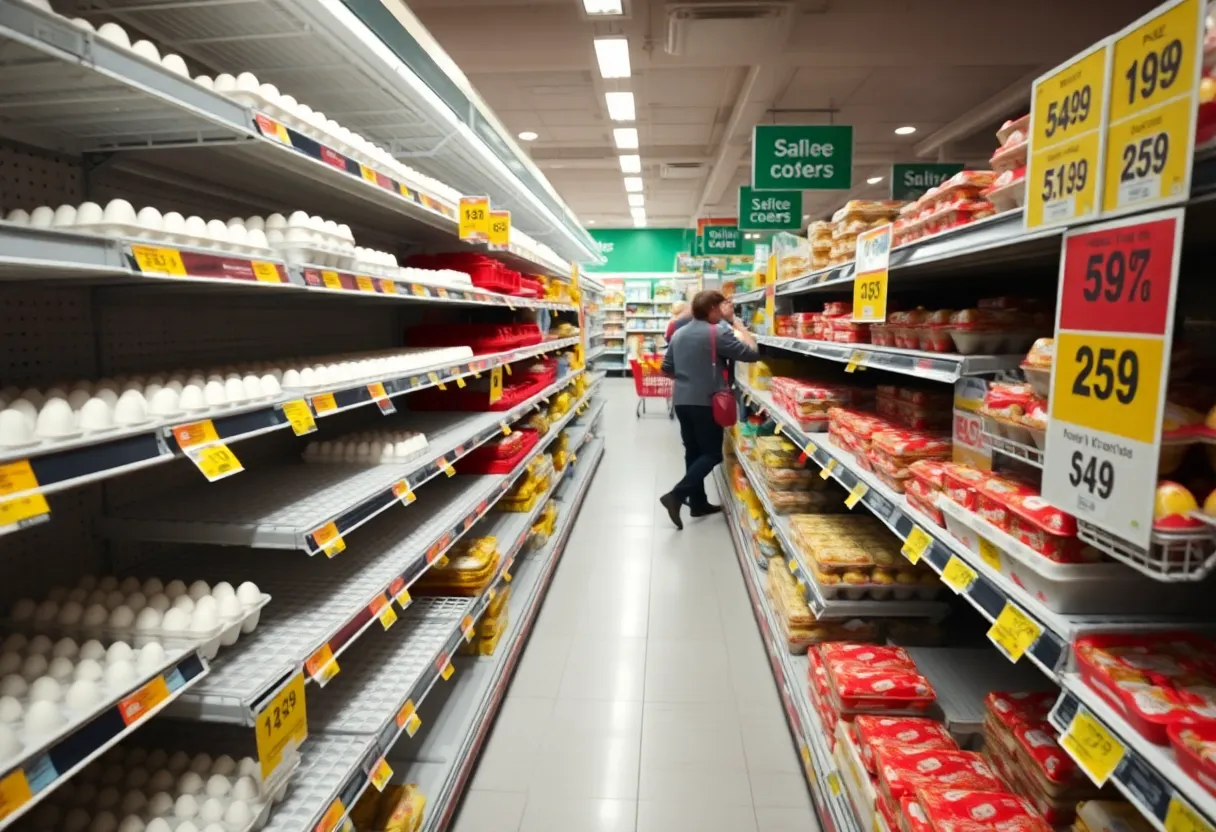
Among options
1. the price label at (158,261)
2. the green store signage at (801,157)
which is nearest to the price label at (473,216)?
the price label at (158,261)

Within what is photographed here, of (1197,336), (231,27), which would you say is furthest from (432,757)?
(1197,336)

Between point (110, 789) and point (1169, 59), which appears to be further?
point (110, 789)

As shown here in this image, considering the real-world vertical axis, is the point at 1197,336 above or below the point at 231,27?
below

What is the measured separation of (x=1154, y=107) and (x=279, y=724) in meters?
1.83

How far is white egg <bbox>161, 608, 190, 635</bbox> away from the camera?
1.34m

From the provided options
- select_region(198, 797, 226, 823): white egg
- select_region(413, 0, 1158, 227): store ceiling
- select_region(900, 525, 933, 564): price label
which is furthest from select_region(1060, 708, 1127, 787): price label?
select_region(413, 0, 1158, 227): store ceiling

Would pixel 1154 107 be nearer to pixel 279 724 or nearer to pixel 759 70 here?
pixel 279 724

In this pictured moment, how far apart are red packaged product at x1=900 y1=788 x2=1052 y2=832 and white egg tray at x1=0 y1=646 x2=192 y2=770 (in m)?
1.50

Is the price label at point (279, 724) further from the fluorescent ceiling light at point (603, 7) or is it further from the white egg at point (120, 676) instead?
the fluorescent ceiling light at point (603, 7)

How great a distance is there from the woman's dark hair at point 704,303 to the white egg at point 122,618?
14.3 ft

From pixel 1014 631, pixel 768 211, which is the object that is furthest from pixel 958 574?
pixel 768 211

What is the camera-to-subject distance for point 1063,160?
Result: 1099 millimetres

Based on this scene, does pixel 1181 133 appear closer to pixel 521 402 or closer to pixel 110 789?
pixel 110 789

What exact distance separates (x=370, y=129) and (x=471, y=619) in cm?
204
